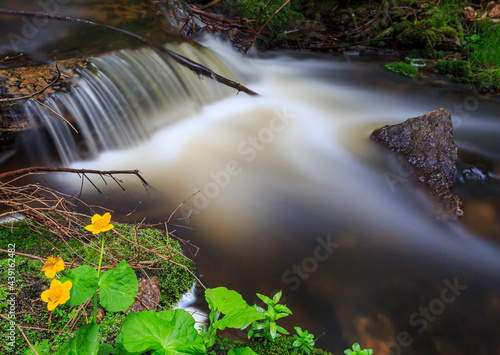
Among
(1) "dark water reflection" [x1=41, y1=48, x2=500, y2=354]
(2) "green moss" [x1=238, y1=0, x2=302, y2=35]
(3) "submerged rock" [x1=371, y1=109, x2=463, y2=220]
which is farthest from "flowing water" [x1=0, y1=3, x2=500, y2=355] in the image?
(2) "green moss" [x1=238, y1=0, x2=302, y2=35]

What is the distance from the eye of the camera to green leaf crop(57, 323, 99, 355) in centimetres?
114

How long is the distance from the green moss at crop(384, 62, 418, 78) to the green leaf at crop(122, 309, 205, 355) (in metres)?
6.87

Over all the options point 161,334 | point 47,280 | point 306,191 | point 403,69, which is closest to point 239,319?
point 161,334

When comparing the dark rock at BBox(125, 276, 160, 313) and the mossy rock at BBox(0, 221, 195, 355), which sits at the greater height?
the mossy rock at BBox(0, 221, 195, 355)

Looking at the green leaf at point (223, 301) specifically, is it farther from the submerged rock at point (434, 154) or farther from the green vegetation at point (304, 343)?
the submerged rock at point (434, 154)

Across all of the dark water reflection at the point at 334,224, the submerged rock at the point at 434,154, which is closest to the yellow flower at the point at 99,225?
the dark water reflection at the point at 334,224

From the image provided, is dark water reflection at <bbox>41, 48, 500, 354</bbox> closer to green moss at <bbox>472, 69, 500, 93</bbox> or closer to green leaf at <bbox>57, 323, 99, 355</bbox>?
green moss at <bbox>472, 69, 500, 93</bbox>

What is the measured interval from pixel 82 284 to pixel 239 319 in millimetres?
600

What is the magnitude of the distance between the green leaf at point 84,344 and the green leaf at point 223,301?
0.49 m

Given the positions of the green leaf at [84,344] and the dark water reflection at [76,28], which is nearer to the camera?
the green leaf at [84,344]

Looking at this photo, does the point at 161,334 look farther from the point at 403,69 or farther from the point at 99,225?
the point at 403,69

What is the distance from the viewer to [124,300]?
117 cm

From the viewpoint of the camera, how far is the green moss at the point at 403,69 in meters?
6.72

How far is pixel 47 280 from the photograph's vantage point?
1741 millimetres
